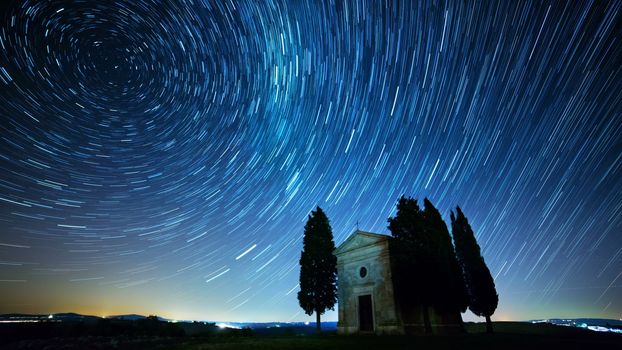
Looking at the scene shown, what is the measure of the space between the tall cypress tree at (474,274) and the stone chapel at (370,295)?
2.13 meters

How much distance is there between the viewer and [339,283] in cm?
2709

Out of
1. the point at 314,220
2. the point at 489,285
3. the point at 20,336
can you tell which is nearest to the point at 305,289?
the point at 314,220

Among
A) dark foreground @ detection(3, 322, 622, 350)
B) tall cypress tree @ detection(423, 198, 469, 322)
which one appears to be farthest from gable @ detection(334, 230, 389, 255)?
dark foreground @ detection(3, 322, 622, 350)

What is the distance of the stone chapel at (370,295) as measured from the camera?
74.4 ft

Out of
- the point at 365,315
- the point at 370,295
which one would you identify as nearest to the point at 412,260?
the point at 370,295

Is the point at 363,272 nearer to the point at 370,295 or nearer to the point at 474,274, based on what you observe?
the point at 370,295

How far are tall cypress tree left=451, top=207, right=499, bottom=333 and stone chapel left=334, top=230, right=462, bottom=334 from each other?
2131mm

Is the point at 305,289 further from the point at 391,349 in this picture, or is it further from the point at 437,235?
the point at 391,349

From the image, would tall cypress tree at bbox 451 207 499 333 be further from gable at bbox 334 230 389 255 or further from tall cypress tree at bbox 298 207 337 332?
tall cypress tree at bbox 298 207 337 332

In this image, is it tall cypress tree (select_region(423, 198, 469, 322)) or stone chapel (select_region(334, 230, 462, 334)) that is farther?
stone chapel (select_region(334, 230, 462, 334))

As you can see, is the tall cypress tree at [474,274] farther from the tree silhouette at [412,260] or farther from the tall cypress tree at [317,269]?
the tall cypress tree at [317,269]

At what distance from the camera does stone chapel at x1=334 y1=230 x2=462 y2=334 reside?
22688 millimetres

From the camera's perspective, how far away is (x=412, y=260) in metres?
22.3

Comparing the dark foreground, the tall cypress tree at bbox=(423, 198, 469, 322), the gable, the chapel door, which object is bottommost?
the dark foreground
